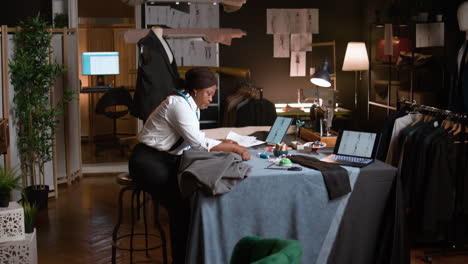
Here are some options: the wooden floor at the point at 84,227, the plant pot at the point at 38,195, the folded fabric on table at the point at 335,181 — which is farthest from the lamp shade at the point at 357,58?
the folded fabric on table at the point at 335,181

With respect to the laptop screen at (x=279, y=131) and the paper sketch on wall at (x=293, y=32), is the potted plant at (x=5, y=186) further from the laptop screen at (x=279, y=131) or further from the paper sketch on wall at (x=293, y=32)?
the paper sketch on wall at (x=293, y=32)

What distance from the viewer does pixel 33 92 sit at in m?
6.26

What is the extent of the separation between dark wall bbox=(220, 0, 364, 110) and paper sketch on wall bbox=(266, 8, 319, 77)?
68mm

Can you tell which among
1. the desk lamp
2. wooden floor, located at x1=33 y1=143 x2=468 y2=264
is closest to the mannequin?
the desk lamp

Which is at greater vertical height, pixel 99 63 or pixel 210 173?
pixel 99 63

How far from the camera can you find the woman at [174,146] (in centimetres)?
388

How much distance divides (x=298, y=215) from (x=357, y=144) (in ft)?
2.00

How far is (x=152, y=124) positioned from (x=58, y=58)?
335 cm

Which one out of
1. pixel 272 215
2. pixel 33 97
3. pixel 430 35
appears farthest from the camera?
pixel 430 35

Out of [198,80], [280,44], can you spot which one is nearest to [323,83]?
[198,80]

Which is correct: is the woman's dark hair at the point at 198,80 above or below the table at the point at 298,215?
above

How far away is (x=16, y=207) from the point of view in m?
4.24

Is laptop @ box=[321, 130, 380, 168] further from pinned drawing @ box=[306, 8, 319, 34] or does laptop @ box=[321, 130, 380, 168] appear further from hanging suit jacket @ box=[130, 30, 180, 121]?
pinned drawing @ box=[306, 8, 319, 34]

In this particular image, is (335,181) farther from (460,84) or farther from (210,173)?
(460,84)
